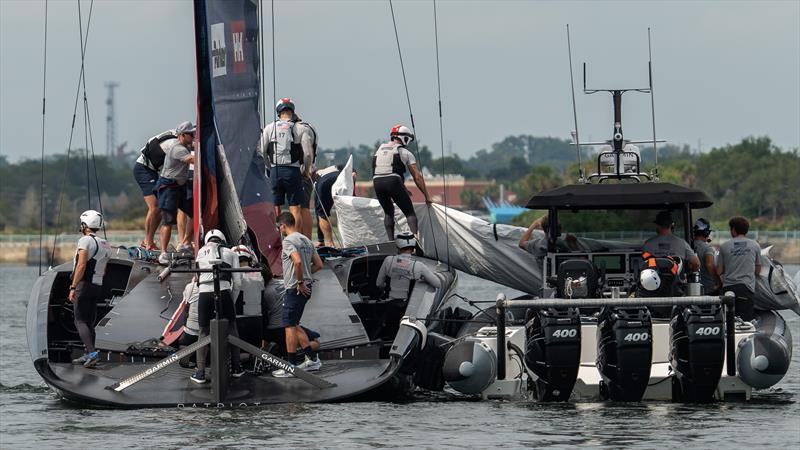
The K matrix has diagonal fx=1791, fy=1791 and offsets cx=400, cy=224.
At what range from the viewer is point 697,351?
15.8 m

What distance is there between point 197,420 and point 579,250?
5557mm

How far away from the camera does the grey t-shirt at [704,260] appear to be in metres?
19.0

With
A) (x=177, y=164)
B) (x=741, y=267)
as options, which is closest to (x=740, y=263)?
(x=741, y=267)

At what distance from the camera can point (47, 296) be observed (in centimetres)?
1748

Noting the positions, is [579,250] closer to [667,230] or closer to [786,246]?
[667,230]

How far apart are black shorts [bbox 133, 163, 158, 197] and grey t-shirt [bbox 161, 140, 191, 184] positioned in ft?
2.77

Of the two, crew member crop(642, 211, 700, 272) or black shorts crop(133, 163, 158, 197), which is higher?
black shorts crop(133, 163, 158, 197)

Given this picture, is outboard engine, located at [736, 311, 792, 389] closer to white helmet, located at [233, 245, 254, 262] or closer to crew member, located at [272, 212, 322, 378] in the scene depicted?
crew member, located at [272, 212, 322, 378]

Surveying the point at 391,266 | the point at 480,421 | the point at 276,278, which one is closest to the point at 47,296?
the point at 276,278

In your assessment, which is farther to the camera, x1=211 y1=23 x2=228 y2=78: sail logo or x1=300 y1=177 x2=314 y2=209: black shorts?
x1=300 y1=177 x2=314 y2=209: black shorts

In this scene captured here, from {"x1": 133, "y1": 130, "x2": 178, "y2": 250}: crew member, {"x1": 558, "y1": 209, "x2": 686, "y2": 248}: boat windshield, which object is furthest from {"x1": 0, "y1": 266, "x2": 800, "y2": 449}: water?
{"x1": 133, "y1": 130, "x2": 178, "y2": 250}: crew member

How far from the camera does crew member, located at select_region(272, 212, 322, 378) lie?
A: 53.7 ft

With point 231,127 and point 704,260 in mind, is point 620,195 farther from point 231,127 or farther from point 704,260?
point 231,127

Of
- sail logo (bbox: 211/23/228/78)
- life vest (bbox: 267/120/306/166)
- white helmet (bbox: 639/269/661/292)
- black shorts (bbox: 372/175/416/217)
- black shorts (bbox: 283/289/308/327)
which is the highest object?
sail logo (bbox: 211/23/228/78)
